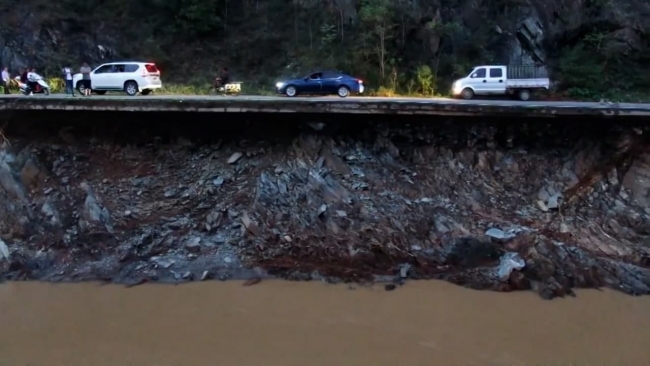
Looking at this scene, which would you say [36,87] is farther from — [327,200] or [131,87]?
[327,200]

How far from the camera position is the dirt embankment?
35.0 ft

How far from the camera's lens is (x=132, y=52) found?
2186 cm

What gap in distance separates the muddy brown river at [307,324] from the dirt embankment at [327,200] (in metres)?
0.54

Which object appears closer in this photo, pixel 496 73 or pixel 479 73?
pixel 496 73

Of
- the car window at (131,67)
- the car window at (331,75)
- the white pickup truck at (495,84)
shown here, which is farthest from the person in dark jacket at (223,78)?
Answer: the white pickup truck at (495,84)

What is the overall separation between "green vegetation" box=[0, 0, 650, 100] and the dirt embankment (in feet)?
20.6

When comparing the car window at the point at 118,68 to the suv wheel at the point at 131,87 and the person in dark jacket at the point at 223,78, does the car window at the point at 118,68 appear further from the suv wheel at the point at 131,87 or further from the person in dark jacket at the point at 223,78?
the person in dark jacket at the point at 223,78

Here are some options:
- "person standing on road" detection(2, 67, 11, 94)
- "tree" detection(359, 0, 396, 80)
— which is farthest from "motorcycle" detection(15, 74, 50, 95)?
"tree" detection(359, 0, 396, 80)

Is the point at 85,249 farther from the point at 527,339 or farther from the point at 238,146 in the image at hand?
the point at 527,339

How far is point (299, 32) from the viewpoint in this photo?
2216 cm

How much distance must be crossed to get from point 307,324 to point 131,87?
11.6 m

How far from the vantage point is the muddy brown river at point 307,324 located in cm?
779

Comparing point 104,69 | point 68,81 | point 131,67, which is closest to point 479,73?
point 131,67

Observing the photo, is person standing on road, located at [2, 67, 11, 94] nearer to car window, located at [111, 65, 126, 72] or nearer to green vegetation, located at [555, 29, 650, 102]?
car window, located at [111, 65, 126, 72]
